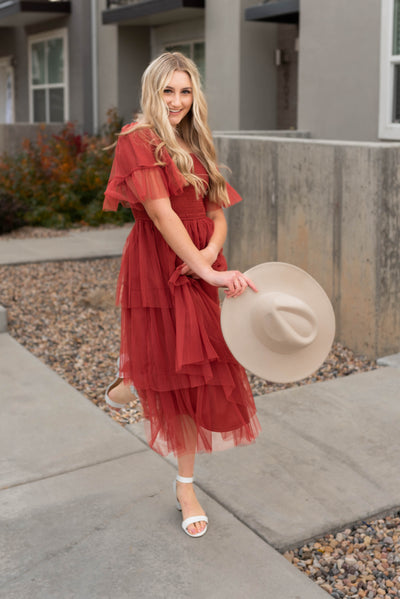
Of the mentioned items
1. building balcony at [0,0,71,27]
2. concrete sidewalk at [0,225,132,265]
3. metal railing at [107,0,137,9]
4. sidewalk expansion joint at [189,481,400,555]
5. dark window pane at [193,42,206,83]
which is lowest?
sidewalk expansion joint at [189,481,400,555]

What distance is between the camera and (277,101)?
420 inches

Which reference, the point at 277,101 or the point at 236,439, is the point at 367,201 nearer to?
the point at 236,439

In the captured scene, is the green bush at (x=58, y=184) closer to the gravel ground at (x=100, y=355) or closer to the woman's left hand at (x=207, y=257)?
the gravel ground at (x=100, y=355)

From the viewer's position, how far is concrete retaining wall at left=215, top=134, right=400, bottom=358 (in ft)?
15.7

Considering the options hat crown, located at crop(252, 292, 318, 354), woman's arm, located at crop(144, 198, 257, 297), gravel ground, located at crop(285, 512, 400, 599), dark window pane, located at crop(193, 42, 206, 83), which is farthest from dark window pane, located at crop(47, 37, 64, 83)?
gravel ground, located at crop(285, 512, 400, 599)

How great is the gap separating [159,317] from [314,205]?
9.12ft

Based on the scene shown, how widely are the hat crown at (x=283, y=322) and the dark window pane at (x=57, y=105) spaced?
Result: 43.1ft

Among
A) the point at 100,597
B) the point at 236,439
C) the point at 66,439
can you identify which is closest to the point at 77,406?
the point at 66,439

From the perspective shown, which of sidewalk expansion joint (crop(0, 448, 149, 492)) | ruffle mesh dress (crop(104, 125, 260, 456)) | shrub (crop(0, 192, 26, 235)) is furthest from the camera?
shrub (crop(0, 192, 26, 235))

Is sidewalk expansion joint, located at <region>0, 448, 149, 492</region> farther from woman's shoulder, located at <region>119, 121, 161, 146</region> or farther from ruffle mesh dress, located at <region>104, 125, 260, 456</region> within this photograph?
woman's shoulder, located at <region>119, 121, 161, 146</region>

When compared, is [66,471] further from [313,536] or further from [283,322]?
[283,322]

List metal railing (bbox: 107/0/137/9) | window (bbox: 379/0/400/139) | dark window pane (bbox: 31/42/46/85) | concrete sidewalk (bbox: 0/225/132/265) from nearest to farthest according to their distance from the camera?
window (bbox: 379/0/400/139) → concrete sidewalk (bbox: 0/225/132/265) → metal railing (bbox: 107/0/137/9) → dark window pane (bbox: 31/42/46/85)

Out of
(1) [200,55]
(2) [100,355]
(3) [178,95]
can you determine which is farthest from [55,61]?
(3) [178,95]

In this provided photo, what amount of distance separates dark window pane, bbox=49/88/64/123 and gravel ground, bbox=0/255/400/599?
24.3 ft
